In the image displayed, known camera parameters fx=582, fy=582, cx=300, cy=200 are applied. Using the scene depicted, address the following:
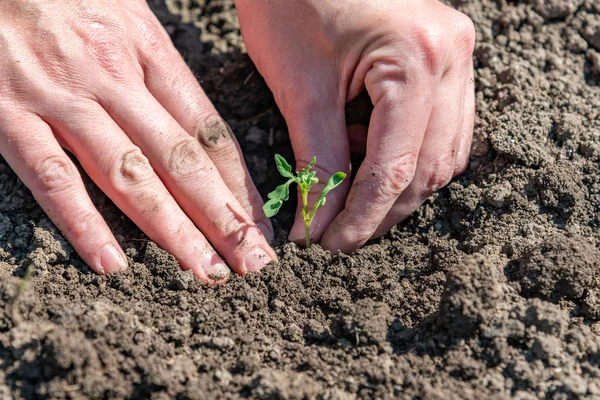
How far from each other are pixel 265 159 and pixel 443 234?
101cm

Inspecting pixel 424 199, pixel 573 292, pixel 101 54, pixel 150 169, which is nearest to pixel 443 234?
pixel 424 199

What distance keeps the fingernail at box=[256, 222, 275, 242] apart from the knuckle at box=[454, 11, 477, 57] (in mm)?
1272

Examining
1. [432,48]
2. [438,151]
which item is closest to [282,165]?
[438,151]

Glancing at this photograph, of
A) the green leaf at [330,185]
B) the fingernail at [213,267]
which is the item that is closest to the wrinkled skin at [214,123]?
the fingernail at [213,267]

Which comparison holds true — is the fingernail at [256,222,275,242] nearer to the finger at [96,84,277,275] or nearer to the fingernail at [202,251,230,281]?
the finger at [96,84,277,275]

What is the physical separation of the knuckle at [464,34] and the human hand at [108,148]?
1.22m

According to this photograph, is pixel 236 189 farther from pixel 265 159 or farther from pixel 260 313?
pixel 260 313

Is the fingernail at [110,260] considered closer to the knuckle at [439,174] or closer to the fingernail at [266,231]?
the fingernail at [266,231]

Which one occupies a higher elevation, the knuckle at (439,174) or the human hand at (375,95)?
Answer: the human hand at (375,95)

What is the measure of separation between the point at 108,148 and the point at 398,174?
4.23 ft

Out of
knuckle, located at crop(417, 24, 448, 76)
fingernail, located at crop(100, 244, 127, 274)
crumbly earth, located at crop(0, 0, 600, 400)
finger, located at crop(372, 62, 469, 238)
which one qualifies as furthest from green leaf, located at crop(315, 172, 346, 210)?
fingernail, located at crop(100, 244, 127, 274)

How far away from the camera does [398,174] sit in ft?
8.41

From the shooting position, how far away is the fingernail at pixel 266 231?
2771 millimetres

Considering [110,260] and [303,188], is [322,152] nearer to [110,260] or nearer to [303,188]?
[303,188]
